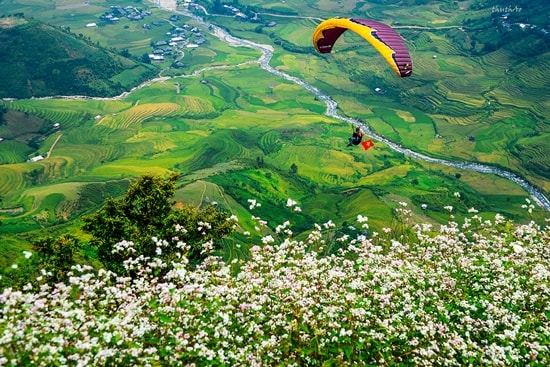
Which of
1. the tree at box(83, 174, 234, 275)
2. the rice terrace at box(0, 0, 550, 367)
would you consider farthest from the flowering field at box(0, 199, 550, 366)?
the tree at box(83, 174, 234, 275)

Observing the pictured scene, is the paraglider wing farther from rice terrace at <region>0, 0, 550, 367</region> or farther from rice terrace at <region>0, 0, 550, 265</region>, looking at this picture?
rice terrace at <region>0, 0, 550, 265</region>

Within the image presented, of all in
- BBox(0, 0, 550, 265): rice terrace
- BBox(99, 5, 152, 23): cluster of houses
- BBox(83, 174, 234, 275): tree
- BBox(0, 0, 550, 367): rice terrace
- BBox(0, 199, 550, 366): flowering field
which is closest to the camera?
BBox(0, 199, 550, 366): flowering field

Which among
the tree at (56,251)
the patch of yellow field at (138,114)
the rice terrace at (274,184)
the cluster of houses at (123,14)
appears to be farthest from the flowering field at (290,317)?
the cluster of houses at (123,14)

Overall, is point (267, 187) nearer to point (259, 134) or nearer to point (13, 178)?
point (259, 134)

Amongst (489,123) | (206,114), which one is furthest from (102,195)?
(489,123)

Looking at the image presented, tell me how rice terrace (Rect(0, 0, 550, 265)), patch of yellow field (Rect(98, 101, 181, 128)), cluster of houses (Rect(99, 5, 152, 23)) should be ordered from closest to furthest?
1. rice terrace (Rect(0, 0, 550, 265))
2. patch of yellow field (Rect(98, 101, 181, 128))
3. cluster of houses (Rect(99, 5, 152, 23))

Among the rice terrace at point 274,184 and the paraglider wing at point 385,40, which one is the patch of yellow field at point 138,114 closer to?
the rice terrace at point 274,184
